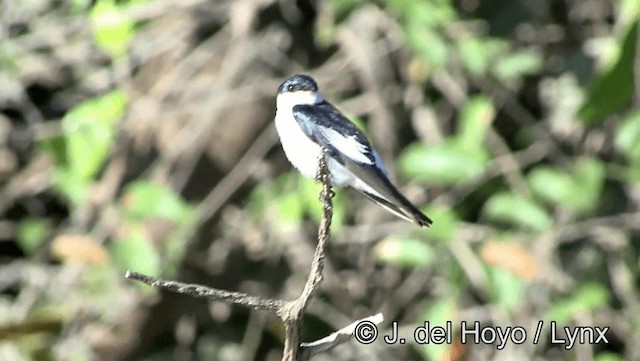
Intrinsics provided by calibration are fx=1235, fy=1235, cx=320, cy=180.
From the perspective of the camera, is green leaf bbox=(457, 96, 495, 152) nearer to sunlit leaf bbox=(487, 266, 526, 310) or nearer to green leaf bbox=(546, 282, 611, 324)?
sunlit leaf bbox=(487, 266, 526, 310)

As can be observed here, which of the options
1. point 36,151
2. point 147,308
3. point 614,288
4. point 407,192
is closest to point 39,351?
point 147,308

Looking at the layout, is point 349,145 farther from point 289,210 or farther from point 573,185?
point 573,185

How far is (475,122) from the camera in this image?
3.43m

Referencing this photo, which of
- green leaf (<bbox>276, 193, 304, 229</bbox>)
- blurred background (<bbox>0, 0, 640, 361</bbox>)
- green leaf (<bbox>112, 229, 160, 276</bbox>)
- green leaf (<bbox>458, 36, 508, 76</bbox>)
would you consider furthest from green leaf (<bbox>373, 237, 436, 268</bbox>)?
green leaf (<bbox>112, 229, 160, 276</bbox>)

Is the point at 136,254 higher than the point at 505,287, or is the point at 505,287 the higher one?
the point at 136,254

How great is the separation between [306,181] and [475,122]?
1.73ft

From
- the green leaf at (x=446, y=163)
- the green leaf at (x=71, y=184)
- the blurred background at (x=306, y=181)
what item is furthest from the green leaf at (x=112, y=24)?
the green leaf at (x=446, y=163)

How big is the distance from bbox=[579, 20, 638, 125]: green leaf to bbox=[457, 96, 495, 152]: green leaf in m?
0.35

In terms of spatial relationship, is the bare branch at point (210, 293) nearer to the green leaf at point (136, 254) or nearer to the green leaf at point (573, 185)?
the green leaf at point (136, 254)

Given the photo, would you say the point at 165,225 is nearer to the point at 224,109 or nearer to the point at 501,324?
the point at 224,109

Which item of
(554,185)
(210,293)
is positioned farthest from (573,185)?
(210,293)

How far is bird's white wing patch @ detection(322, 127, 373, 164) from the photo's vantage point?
179 centimetres

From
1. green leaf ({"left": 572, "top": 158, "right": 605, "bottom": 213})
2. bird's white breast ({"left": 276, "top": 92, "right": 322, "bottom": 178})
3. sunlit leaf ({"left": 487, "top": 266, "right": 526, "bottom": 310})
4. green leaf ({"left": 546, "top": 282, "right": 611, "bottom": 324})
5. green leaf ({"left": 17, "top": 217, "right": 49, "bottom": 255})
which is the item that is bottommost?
green leaf ({"left": 546, "top": 282, "right": 611, "bottom": 324})

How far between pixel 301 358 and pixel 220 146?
224 centimetres
